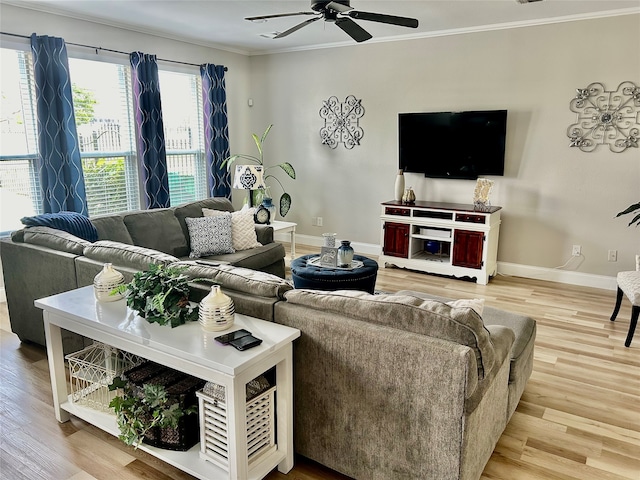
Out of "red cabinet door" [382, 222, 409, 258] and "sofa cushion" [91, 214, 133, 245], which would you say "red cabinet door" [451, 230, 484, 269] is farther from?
"sofa cushion" [91, 214, 133, 245]

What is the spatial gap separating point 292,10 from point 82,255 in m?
2.81

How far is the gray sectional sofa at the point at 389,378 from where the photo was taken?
5.72 ft

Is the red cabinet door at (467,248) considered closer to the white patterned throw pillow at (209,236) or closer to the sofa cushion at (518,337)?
the sofa cushion at (518,337)

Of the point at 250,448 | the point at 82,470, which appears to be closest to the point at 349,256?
the point at 250,448

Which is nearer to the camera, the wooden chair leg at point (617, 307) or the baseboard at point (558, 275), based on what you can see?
the wooden chair leg at point (617, 307)

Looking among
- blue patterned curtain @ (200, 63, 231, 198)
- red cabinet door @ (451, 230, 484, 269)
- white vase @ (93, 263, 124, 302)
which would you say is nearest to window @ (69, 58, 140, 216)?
blue patterned curtain @ (200, 63, 231, 198)

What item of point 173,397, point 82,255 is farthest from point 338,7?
point 173,397

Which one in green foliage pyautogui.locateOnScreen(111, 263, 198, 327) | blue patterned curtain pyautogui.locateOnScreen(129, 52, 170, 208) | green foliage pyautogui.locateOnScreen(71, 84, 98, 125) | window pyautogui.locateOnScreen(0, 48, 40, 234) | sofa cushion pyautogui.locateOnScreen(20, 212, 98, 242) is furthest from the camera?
blue patterned curtain pyautogui.locateOnScreen(129, 52, 170, 208)

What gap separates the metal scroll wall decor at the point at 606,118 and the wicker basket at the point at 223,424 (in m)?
4.15

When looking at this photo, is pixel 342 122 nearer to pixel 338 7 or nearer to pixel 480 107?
pixel 480 107

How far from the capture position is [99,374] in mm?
2633

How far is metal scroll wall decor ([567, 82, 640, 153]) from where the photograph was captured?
14.4ft

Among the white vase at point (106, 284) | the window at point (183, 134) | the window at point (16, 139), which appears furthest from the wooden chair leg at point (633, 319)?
the window at point (16, 139)

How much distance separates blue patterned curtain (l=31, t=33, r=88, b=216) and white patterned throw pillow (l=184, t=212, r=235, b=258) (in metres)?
1.24
